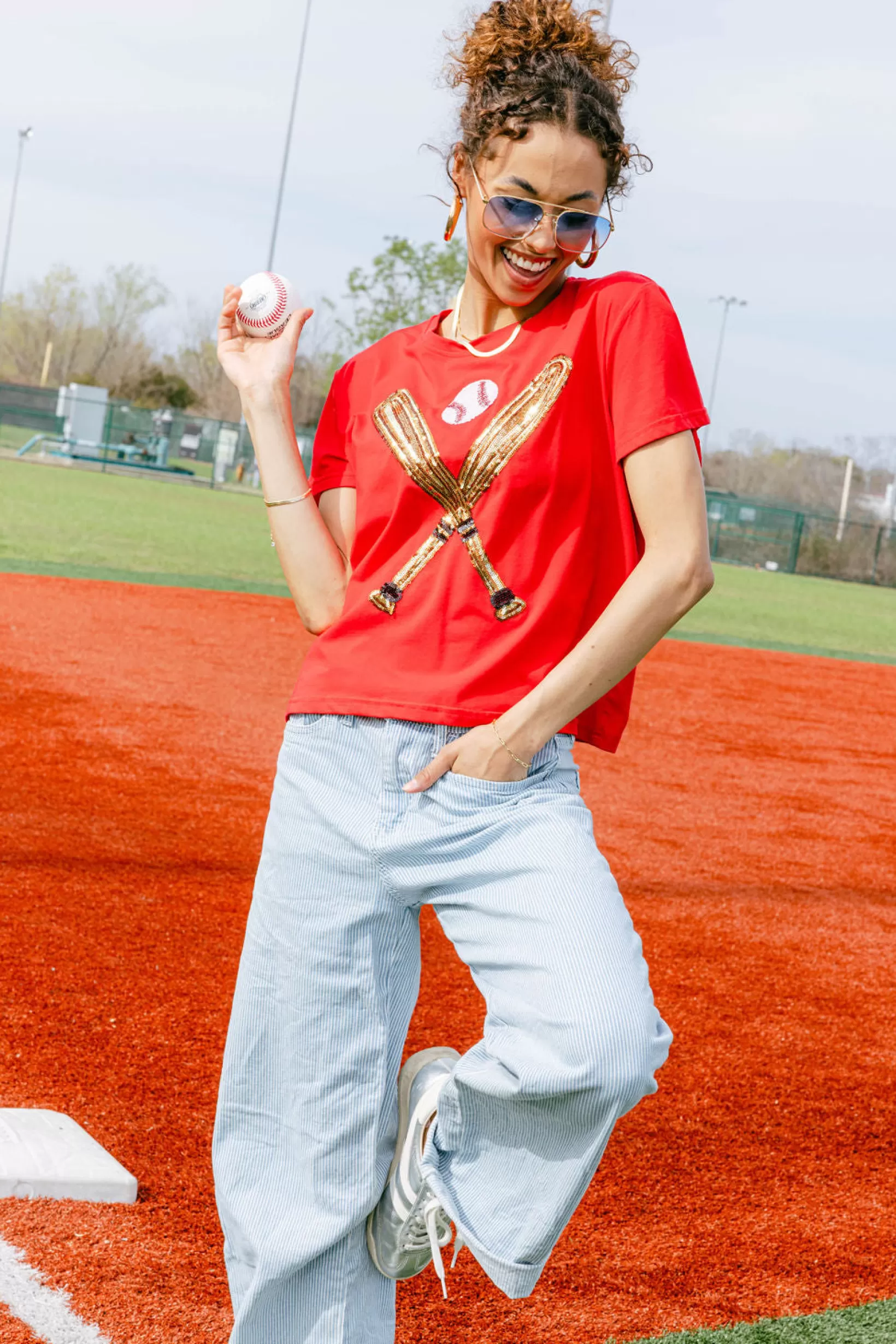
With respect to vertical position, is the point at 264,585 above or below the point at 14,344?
below

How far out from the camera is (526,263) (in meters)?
2.29

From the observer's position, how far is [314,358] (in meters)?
82.8

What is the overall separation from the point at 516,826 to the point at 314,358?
272 feet

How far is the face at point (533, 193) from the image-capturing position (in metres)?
2.27

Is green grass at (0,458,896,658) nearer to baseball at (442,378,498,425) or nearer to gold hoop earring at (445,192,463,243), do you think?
gold hoop earring at (445,192,463,243)

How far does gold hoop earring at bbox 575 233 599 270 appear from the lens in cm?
232

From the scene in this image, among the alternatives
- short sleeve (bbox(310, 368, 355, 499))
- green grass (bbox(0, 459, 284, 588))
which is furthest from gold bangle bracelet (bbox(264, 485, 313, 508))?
green grass (bbox(0, 459, 284, 588))

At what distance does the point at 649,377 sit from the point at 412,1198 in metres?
1.25

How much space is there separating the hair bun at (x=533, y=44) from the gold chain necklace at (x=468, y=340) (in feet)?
1.13

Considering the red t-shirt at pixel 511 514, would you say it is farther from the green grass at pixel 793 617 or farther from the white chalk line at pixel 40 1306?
the green grass at pixel 793 617

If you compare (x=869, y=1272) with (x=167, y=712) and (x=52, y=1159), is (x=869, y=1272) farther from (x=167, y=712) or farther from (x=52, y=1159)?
(x=167, y=712)

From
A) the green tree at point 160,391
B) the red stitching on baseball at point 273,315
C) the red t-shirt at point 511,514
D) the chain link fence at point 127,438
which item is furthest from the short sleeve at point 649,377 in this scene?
the green tree at point 160,391

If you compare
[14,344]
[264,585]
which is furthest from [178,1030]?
[14,344]

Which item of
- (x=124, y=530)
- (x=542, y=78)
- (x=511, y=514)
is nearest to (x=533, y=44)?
(x=542, y=78)
